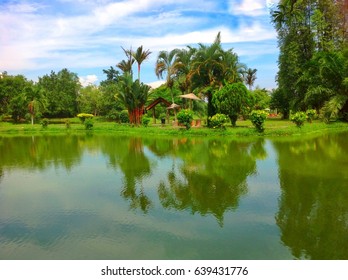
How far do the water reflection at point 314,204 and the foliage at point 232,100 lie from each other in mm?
9501

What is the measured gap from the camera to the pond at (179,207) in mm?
4852

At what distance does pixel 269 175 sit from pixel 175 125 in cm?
1586

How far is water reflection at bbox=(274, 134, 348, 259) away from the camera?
4805 millimetres

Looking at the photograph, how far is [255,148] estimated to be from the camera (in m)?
14.3

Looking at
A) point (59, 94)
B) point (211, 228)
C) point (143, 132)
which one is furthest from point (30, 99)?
point (211, 228)

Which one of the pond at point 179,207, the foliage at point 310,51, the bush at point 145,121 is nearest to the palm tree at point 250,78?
the foliage at point 310,51

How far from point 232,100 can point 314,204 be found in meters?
15.4

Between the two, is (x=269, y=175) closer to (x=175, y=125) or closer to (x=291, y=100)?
(x=175, y=125)

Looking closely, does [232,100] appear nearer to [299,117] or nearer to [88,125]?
[299,117]

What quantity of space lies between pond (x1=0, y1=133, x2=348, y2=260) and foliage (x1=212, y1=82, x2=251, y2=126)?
30.6ft

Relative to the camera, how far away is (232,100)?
70.7ft


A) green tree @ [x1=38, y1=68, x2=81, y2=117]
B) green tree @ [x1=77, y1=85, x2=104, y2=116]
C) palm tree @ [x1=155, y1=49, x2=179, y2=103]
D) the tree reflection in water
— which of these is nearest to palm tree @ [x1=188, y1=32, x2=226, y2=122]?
palm tree @ [x1=155, y1=49, x2=179, y2=103]

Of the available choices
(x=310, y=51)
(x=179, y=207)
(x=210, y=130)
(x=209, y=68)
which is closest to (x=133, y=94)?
(x=209, y=68)

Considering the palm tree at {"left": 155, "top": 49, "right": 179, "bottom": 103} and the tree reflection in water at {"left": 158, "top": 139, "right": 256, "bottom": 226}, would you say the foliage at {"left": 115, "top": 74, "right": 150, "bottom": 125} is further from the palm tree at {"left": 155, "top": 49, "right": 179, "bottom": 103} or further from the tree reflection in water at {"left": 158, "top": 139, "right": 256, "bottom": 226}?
the tree reflection in water at {"left": 158, "top": 139, "right": 256, "bottom": 226}
